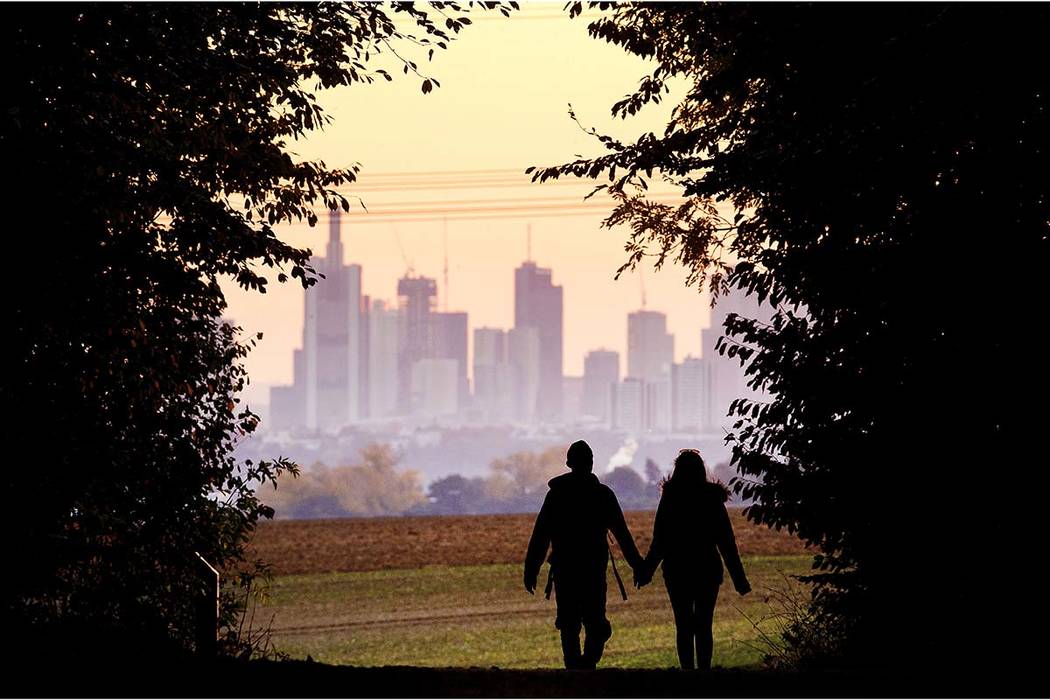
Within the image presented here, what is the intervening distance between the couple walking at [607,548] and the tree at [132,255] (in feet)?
10.7

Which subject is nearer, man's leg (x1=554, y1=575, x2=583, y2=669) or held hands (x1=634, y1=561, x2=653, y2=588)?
man's leg (x1=554, y1=575, x2=583, y2=669)

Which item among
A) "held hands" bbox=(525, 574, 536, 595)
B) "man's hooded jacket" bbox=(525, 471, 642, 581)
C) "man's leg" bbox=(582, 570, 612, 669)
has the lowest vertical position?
"man's leg" bbox=(582, 570, 612, 669)

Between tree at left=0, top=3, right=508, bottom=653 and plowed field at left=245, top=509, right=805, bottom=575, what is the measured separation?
24.1 m

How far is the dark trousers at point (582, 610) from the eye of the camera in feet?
39.7

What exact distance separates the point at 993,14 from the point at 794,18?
169 cm

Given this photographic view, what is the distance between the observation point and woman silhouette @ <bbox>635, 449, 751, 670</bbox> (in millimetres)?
12828

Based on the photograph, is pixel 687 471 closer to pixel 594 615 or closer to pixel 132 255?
pixel 594 615

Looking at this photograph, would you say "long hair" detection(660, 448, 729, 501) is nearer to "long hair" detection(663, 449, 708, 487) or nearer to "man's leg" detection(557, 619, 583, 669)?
"long hair" detection(663, 449, 708, 487)

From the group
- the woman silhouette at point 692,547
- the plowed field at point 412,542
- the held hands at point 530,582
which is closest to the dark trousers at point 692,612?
the woman silhouette at point 692,547

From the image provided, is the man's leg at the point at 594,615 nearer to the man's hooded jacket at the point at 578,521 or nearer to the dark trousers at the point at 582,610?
the dark trousers at the point at 582,610

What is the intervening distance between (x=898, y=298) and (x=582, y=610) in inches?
147

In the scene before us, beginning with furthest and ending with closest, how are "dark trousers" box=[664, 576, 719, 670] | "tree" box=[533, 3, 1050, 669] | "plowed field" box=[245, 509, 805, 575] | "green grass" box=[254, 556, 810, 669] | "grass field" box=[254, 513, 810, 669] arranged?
"plowed field" box=[245, 509, 805, 575]
"grass field" box=[254, 513, 810, 669]
"green grass" box=[254, 556, 810, 669]
"dark trousers" box=[664, 576, 719, 670]
"tree" box=[533, 3, 1050, 669]

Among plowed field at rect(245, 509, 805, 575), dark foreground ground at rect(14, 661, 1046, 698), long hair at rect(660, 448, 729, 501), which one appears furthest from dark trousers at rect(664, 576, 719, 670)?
plowed field at rect(245, 509, 805, 575)

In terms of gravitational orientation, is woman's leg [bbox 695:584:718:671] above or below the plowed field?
below
